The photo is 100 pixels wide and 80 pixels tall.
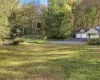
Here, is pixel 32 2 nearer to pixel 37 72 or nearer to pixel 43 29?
pixel 43 29

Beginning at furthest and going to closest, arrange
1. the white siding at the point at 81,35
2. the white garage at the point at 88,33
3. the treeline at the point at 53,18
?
1. the white siding at the point at 81,35
2. the white garage at the point at 88,33
3. the treeline at the point at 53,18

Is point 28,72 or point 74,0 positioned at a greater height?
point 74,0

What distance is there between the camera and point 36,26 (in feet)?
159

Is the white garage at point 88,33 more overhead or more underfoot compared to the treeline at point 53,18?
more underfoot

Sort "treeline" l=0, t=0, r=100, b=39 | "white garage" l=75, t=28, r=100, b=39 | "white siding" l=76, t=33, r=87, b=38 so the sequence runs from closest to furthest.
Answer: "treeline" l=0, t=0, r=100, b=39 → "white garage" l=75, t=28, r=100, b=39 → "white siding" l=76, t=33, r=87, b=38

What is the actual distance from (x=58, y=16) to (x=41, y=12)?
205 inches

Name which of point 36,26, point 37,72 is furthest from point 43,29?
point 37,72

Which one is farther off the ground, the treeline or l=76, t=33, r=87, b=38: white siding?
the treeline

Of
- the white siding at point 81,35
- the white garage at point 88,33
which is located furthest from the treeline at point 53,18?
the white garage at point 88,33

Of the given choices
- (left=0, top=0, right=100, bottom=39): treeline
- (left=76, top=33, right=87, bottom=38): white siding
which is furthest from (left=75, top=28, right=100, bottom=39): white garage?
(left=0, top=0, right=100, bottom=39): treeline

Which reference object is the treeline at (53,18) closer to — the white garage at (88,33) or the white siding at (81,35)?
the white siding at (81,35)

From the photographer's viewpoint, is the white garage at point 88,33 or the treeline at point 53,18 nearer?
the treeline at point 53,18

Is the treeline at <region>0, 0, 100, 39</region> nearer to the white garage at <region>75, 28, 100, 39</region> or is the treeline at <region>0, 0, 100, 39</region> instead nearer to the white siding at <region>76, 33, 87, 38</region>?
the white siding at <region>76, 33, 87, 38</region>

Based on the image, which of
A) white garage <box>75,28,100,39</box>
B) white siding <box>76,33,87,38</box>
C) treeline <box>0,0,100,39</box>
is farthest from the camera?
white siding <box>76,33,87,38</box>
